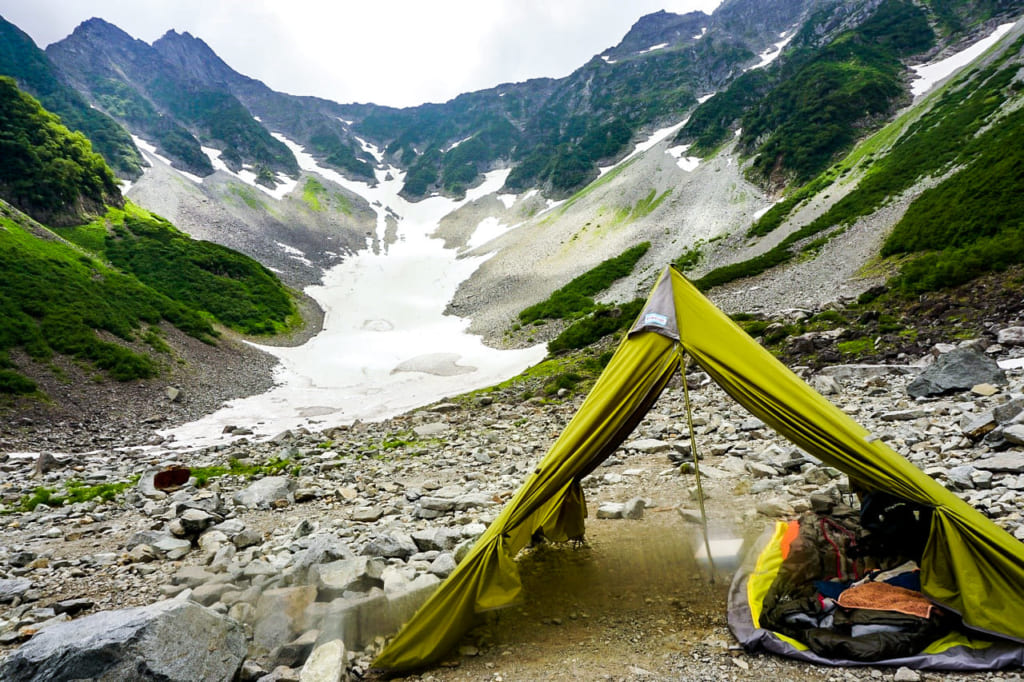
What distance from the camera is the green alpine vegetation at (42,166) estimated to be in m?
47.7

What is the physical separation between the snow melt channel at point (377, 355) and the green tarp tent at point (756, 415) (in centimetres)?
1820

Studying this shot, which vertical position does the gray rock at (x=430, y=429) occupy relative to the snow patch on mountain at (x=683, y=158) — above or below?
below

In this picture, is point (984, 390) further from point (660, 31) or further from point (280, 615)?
point (660, 31)

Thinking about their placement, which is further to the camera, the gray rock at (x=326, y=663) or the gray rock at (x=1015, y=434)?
the gray rock at (x=1015, y=434)

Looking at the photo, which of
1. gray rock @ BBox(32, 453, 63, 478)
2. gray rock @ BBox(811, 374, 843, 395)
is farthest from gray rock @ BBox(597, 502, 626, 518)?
gray rock @ BBox(32, 453, 63, 478)

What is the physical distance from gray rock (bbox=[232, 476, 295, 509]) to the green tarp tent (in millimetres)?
6333

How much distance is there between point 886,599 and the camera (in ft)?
13.8

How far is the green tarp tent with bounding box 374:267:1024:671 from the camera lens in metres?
3.87

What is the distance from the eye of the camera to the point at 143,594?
5871mm

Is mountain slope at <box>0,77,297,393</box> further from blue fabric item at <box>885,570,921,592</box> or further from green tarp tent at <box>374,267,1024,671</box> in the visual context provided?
Result: blue fabric item at <box>885,570,921,592</box>

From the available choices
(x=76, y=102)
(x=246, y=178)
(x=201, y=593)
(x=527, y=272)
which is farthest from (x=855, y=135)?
(x=76, y=102)

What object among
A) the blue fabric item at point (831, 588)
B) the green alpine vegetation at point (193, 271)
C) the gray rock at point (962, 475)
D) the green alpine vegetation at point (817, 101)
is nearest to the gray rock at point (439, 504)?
the blue fabric item at point (831, 588)

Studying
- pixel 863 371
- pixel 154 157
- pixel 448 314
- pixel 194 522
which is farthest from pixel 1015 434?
pixel 154 157

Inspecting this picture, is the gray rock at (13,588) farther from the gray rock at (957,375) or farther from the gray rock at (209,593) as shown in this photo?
the gray rock at (957,375)
